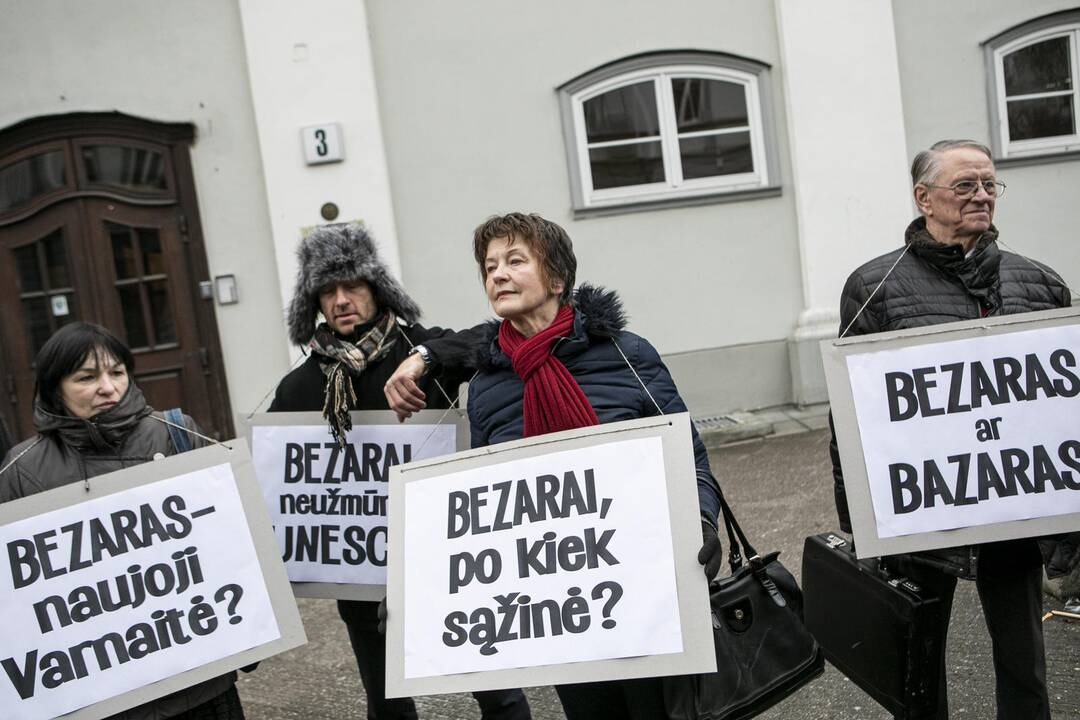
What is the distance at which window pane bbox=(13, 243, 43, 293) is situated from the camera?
7.22 meters

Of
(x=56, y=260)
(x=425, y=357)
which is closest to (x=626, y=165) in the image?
(x=56, y=260)

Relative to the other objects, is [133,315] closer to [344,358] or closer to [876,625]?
[344,358]

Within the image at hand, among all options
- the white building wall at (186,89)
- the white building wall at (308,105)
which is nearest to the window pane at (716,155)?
the white building wall at (308,105)

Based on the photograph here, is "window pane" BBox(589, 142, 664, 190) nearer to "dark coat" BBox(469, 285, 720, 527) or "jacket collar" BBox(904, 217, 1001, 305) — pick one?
"jacket collar" BBox(904, 217, 1001, 305)

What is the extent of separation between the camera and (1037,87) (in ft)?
26.0

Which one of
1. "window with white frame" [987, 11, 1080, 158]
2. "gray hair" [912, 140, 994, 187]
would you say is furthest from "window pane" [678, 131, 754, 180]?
"gray hair" [912, 140, 994, 187]

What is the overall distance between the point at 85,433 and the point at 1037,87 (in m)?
8.47

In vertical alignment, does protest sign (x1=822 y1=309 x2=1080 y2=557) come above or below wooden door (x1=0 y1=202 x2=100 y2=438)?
below

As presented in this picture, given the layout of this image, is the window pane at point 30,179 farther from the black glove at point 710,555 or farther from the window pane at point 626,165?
the black glove at point 710,555

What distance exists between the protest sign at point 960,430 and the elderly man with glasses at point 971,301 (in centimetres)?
21

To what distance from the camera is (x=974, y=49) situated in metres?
7.66

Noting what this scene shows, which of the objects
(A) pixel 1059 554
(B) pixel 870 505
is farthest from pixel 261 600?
(A) pixel 1059 554

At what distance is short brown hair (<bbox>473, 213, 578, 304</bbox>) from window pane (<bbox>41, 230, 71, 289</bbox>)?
617cm

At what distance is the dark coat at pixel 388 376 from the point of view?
2.69 m
